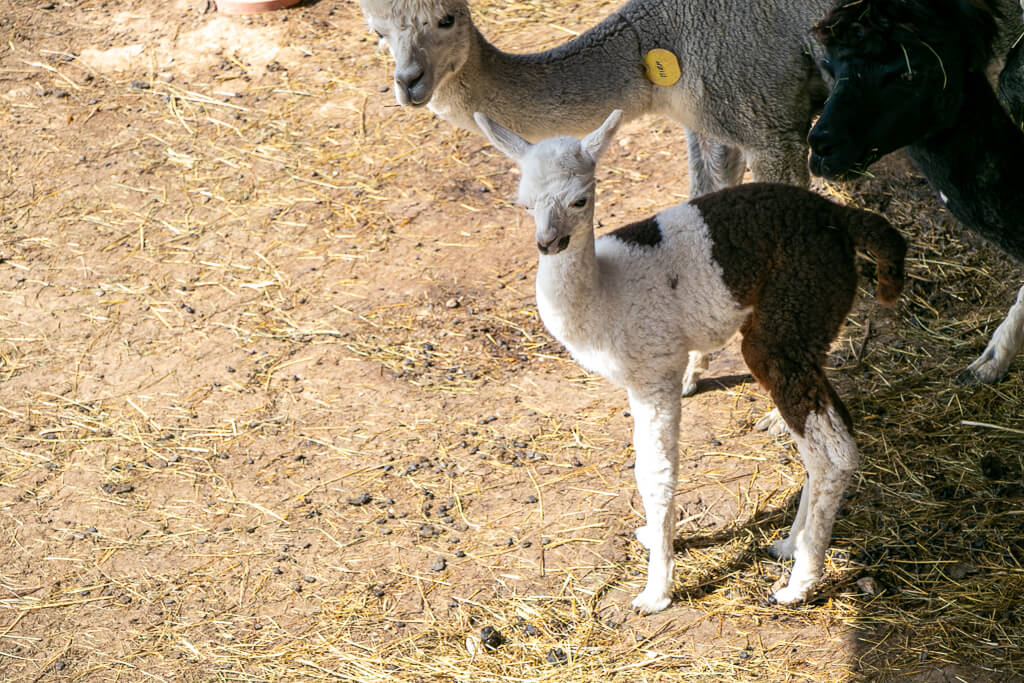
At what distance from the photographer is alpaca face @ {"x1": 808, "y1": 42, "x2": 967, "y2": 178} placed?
10.3ft

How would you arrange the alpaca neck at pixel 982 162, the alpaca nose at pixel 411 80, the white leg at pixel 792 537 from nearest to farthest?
1. the alpaca neck at pixel 982 162
2. the white leg at pixel 792 537
3. the alpaca nose at pixel 411 80

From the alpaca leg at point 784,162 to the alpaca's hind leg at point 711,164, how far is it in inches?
13.7

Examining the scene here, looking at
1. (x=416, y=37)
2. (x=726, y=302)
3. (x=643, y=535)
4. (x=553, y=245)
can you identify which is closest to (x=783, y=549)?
(x=643, y=535)

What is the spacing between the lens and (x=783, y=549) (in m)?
3.96

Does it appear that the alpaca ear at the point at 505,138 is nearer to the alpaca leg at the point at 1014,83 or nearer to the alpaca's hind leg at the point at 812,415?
the alpaca's hind leg at the point at 812,415

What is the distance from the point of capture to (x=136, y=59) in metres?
8.16

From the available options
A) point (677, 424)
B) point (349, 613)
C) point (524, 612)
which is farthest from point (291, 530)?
point (677, 424)

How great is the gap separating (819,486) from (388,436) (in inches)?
87.4

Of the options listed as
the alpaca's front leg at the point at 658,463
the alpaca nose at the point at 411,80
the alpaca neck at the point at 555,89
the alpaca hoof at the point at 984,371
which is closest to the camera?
the alpaca's front leg at the point at 658,463

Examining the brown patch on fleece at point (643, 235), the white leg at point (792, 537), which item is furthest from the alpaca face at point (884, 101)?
the white leg at point (792, 537)

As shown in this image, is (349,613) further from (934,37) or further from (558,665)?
(934,37)

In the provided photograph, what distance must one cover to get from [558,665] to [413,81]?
240 cm

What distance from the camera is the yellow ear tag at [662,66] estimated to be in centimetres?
455

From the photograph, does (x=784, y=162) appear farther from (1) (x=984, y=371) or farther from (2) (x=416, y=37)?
(2) (x=416, y=37)
